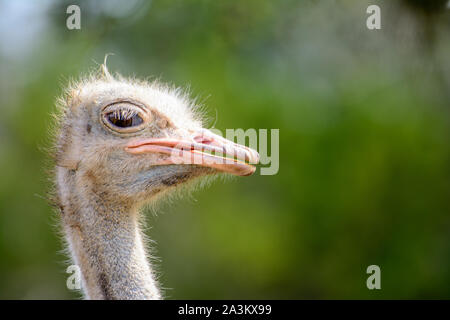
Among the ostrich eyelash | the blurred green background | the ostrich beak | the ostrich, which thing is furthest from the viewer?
the blurred green background

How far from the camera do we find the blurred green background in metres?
9.99

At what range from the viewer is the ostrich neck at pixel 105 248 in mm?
3312

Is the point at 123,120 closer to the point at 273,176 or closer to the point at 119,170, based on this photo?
the point at 119,170

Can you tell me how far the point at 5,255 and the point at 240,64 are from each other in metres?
4.67

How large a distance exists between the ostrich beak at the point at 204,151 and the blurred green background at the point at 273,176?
6111 millimetres

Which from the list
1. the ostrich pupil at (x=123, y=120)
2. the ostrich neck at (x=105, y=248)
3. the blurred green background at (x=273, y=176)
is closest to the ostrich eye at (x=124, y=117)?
the ostrich pupil at (x=123, y=120)

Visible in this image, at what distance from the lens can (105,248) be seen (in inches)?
133

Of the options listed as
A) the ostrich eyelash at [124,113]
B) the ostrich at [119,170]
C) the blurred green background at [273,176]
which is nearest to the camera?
the ostrich at [119,170]

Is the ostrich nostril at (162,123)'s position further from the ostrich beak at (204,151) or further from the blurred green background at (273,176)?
the blurred green background at (273,176)

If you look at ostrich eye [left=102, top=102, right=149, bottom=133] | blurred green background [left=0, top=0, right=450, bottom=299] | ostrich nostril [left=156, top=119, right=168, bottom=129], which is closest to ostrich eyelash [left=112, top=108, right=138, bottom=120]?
ostrich eye [left=102, top=102, right=149, bottom=133]

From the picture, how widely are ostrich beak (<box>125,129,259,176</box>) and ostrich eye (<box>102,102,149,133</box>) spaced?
0.27ft

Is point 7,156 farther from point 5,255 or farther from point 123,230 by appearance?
point 123,230

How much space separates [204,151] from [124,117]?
47 cm

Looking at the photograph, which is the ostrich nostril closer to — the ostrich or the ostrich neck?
the ostrich
